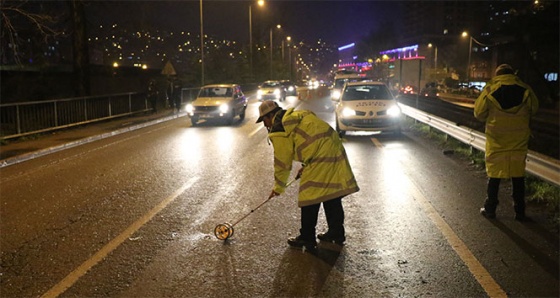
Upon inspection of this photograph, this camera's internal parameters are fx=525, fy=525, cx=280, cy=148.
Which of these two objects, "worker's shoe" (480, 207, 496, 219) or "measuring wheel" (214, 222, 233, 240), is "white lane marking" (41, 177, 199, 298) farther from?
"worker's shoe" (480, 207, 496, 219)

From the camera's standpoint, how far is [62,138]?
50.9ft

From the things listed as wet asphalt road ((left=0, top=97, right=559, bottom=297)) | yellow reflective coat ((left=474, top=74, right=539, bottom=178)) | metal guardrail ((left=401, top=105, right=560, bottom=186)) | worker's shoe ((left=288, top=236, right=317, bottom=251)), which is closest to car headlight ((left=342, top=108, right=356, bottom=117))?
metal guardrail ((left=401, top=105, right=560, bottom=186))

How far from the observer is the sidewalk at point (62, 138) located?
12.5 meters

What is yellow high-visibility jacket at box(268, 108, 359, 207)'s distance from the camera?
4.93 metres

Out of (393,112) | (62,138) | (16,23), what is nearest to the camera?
(393,112)

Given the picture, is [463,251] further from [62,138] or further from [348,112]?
[62,138]

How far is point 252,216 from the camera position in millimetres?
6793

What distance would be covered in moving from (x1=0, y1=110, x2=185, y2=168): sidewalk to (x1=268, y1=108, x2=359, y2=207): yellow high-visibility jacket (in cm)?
881

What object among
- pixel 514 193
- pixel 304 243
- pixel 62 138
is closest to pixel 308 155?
pixel 304 243

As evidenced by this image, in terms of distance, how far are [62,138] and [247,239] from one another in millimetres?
11513

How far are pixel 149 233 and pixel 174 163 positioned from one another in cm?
513

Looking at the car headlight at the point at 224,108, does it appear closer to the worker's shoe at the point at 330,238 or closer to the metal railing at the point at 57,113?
the metal railing at the point at 57,113

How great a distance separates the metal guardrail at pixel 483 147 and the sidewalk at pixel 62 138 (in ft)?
32.6

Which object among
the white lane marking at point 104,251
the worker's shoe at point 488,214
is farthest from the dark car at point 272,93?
the worker's shoe at point 488,214
